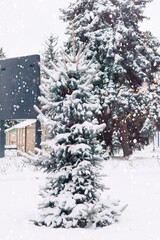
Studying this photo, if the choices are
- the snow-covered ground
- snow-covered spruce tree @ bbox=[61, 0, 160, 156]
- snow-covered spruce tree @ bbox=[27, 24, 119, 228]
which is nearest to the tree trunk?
snow-covered spruce tree @ bbox=[61, 0, 160, 156]

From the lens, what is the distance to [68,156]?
551cm

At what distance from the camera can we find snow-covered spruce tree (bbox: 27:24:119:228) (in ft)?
17.0

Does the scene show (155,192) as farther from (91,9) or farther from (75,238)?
(91,9)

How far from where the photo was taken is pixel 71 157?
5.50 meters

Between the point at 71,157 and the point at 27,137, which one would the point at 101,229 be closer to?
the point at 71,157

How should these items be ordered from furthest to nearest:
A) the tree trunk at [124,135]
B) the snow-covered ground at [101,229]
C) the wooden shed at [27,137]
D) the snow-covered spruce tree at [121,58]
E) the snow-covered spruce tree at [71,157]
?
the wooden shed at [27,137] < the tree trunk at [124,135] < the snow-covered spruce tree at [121,58] < the snow-covered spruce tree at [71,157] < the snow-covered ground at [101,229]

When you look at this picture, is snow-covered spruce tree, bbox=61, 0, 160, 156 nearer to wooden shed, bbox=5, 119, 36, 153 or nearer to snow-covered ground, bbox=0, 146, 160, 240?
snow-covered ground, bbox=0, 146, 160, 240

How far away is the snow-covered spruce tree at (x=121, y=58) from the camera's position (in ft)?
62.5

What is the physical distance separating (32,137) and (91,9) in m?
11.3

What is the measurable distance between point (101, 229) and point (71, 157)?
51.0 inches

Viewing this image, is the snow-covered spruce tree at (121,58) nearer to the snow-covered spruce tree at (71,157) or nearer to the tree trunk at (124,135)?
the tree trunk at (124,135)

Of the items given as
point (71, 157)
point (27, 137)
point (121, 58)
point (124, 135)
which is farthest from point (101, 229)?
point (27, 137)

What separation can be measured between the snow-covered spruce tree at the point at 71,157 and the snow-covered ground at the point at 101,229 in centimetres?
26

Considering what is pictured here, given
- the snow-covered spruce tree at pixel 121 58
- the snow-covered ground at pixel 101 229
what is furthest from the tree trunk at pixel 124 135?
the snow-covered ground at pixel 101 229
